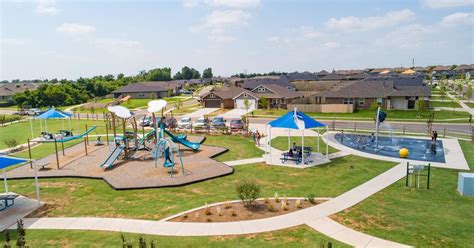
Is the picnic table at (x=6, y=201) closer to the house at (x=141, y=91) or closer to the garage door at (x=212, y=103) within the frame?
the garage door at (x=212, y=103)

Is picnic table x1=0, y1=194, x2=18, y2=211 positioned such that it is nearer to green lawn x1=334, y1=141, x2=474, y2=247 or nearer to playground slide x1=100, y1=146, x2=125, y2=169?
playground slide x1=100, y1=146, x2=125, y2=169

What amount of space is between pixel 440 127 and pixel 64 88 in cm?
8246

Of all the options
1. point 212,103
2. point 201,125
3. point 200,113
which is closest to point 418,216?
point 201,125

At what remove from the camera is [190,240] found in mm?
12742

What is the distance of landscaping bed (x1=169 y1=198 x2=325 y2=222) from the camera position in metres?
14.8

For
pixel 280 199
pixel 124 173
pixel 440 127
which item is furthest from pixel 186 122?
pixel 440 127

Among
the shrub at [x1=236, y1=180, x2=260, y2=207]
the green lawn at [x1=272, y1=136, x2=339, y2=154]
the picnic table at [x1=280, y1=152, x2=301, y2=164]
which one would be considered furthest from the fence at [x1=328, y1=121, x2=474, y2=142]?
the shrub at [x1=236, y1=180, x2=260, y2=207]

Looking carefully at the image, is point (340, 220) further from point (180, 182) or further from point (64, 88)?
point (64, 88)

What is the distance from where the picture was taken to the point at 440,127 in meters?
39.2

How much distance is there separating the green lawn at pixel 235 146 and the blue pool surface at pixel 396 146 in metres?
8.76

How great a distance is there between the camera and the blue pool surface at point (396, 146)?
85.3 ft

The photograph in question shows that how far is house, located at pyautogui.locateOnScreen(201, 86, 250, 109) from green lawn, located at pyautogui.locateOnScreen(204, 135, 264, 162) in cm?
2847

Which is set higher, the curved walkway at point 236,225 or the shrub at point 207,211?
the shrub at point 207,211

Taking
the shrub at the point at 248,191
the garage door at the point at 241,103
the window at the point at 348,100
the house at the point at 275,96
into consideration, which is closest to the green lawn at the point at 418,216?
the shrub at the point at 248,191
